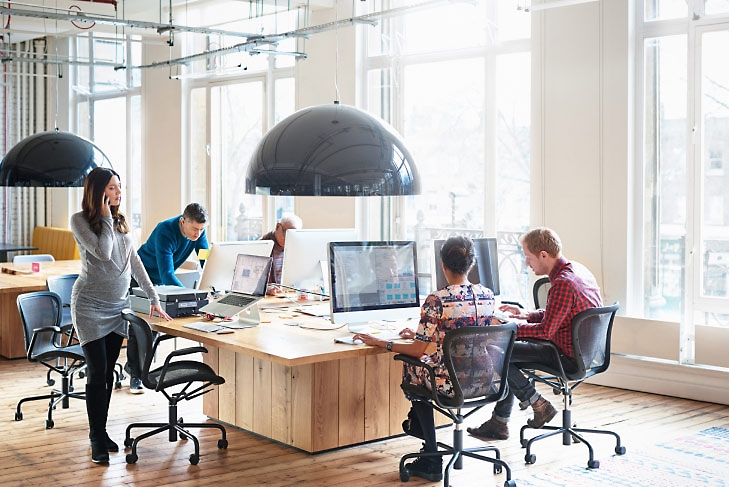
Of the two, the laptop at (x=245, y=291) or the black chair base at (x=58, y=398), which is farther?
the black chair base at (x=58, y=398)

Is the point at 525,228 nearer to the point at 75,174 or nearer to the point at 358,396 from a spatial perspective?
the point at 358,396

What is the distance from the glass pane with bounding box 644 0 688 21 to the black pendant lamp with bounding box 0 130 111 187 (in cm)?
447

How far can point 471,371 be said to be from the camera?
4613 millimetres

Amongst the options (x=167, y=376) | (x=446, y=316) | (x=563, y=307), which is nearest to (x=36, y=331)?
(x=167, y=376)

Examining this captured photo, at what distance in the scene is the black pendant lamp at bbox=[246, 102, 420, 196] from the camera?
13.8ft

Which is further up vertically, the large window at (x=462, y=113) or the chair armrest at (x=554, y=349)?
the large window at (x=462, y=113)

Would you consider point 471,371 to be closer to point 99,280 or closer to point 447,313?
point 447,313

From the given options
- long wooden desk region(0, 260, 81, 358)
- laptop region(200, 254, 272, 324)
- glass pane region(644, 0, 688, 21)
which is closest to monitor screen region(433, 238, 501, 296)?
laptop region(200, 254, 272, 324)

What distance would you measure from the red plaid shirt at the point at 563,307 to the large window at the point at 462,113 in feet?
9.21

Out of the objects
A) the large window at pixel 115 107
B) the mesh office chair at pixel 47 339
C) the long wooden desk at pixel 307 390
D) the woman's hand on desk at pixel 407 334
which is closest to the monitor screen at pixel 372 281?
the long wooden desk at pixel 307 390

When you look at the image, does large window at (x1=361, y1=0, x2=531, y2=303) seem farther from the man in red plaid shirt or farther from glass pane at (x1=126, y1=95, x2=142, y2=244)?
glass pane at (x1=126, y1=95, x2=142, y2=244)

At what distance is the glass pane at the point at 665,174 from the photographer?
7.12m

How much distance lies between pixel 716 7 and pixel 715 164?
3.80 feet

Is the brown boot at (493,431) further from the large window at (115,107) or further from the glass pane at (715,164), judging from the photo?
the large window at (115,107)
